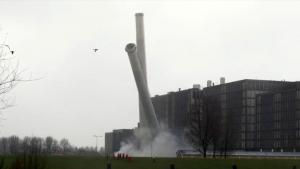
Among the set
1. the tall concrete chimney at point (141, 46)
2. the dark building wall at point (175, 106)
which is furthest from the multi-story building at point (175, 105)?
the tall concrete chimney at point (141, 46)

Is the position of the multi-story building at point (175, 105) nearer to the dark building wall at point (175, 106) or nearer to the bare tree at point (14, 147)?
the dark building wall at point (175, 106)

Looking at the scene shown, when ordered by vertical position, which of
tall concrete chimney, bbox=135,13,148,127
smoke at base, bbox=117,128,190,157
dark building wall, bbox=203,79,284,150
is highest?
tall concrete chimney, bbox=135,13,148,127

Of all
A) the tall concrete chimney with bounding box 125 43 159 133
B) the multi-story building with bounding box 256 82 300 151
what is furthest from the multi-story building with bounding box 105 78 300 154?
the tall concrete chimney with bounding box 125 43 159 133

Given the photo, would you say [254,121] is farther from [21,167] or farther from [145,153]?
[21,167]

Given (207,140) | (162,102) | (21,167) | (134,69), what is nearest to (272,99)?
(162,102)

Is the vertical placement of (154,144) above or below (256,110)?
below

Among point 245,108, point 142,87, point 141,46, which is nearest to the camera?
point 142,87

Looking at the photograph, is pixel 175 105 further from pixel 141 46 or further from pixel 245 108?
pixel 141 46

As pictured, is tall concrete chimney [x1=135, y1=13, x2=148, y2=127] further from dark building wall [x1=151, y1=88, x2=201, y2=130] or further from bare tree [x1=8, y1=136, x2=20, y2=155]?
dark building wall [x1=151, y1=88, x2=201, y2=130]

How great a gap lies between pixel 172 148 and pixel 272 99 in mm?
43818

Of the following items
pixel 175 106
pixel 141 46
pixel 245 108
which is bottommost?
pixel 245 108

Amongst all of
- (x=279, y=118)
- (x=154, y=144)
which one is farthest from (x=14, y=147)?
(x=279, y=118)

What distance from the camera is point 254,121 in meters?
148

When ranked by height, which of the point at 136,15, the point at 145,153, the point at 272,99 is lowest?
the point at 145,153
